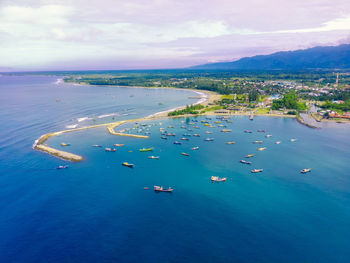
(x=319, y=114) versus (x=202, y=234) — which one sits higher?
(x=319, y=114)

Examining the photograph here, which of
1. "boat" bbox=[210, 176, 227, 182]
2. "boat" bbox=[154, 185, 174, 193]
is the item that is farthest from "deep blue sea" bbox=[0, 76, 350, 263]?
"boat" bbox=[210, 176, 227, 182]

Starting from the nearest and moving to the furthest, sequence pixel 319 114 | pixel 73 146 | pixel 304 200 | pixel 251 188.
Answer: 1. pixel 304 200
2. pixel 251 188
3. pixel 73 146
4. pixel 319 114

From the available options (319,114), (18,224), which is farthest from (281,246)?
(319,114)

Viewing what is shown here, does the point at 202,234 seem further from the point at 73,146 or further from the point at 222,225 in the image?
the point at 73,146

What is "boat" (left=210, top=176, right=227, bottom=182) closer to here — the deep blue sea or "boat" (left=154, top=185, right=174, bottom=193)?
the deep blue sea

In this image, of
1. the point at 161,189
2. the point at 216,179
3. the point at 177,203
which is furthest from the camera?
the point at 216,179

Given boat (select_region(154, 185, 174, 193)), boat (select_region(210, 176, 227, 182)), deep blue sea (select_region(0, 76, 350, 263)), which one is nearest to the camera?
deep blue sea (select_region(0, 76, 350, 263))

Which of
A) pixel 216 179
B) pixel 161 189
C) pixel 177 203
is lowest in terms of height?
pixel 177 203

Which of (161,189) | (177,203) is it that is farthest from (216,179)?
(161,189)

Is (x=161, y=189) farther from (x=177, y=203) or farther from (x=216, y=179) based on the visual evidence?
(x=216, y=179)
